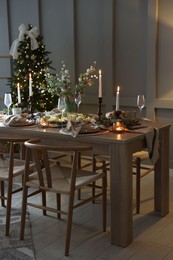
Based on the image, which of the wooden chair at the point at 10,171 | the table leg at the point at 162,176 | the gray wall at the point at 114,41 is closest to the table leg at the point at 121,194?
the table leg at the point at 162,176

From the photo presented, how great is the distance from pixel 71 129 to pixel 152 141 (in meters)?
0.66

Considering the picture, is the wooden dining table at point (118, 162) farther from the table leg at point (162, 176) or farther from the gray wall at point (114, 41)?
the gray wall at point (114, 41)

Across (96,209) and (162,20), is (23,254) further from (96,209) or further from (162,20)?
(162,20)

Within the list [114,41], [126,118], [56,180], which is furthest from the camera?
[114,41]

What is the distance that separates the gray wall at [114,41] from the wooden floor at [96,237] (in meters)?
1.63

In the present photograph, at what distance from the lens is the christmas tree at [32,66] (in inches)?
200

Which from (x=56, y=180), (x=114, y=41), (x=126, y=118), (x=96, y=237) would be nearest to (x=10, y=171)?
(x=56, y=180)

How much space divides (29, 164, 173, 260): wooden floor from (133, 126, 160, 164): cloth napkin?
0.60 meters

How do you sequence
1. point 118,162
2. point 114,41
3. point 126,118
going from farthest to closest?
point 114,41
point 126,118
point 118,162

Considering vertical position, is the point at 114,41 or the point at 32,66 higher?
the point at 114,41

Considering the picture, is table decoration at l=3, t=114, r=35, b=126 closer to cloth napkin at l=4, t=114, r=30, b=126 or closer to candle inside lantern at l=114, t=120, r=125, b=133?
cloth napkin at l=4, t=114, r=30, b=126

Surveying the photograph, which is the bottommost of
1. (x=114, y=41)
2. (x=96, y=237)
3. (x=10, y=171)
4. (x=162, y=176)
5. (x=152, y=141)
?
(x=96, y=237)

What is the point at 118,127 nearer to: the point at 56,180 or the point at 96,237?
the point at 56,180

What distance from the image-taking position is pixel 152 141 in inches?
126
